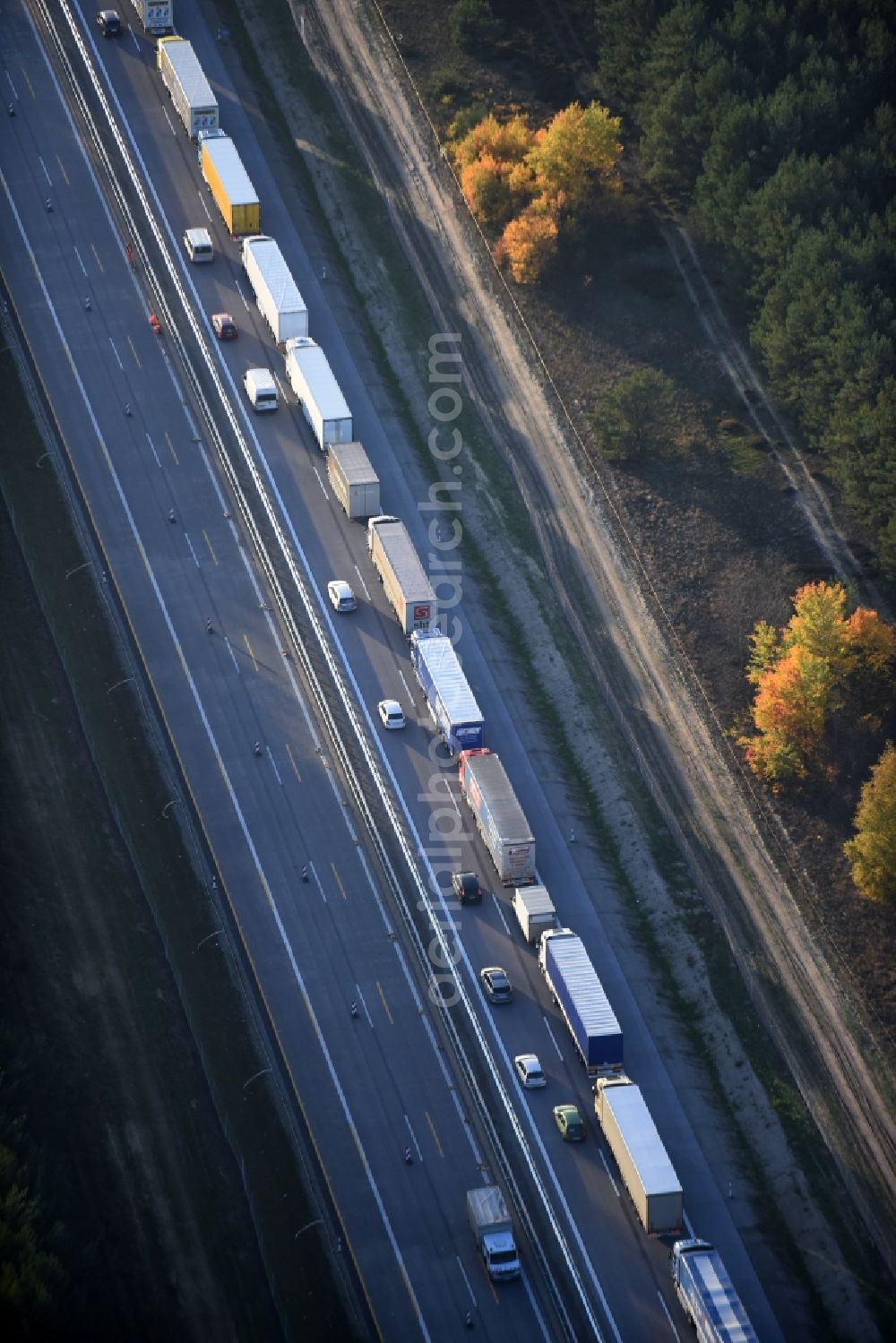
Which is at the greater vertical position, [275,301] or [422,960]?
[275,301]

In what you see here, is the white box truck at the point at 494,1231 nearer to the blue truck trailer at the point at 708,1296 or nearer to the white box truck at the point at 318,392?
the blue truck trailer at the point at 708,1296

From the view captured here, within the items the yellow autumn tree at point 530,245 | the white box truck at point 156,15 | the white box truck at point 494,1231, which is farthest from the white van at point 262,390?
the white box truck at point 494,1231

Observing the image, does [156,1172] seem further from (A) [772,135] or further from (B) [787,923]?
(A) [772,135]

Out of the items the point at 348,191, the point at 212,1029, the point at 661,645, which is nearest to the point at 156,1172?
the point at 212,1029

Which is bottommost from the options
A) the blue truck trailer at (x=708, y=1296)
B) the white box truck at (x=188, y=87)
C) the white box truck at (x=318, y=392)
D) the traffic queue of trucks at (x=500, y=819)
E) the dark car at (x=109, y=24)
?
the blue truck trailer at (x=708, y=1296)

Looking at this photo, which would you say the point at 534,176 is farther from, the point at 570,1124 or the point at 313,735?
the point at 570,1124

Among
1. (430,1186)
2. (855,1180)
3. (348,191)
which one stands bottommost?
(855,1180)

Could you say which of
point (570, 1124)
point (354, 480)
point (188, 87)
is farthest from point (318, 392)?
point (570, 1124)
